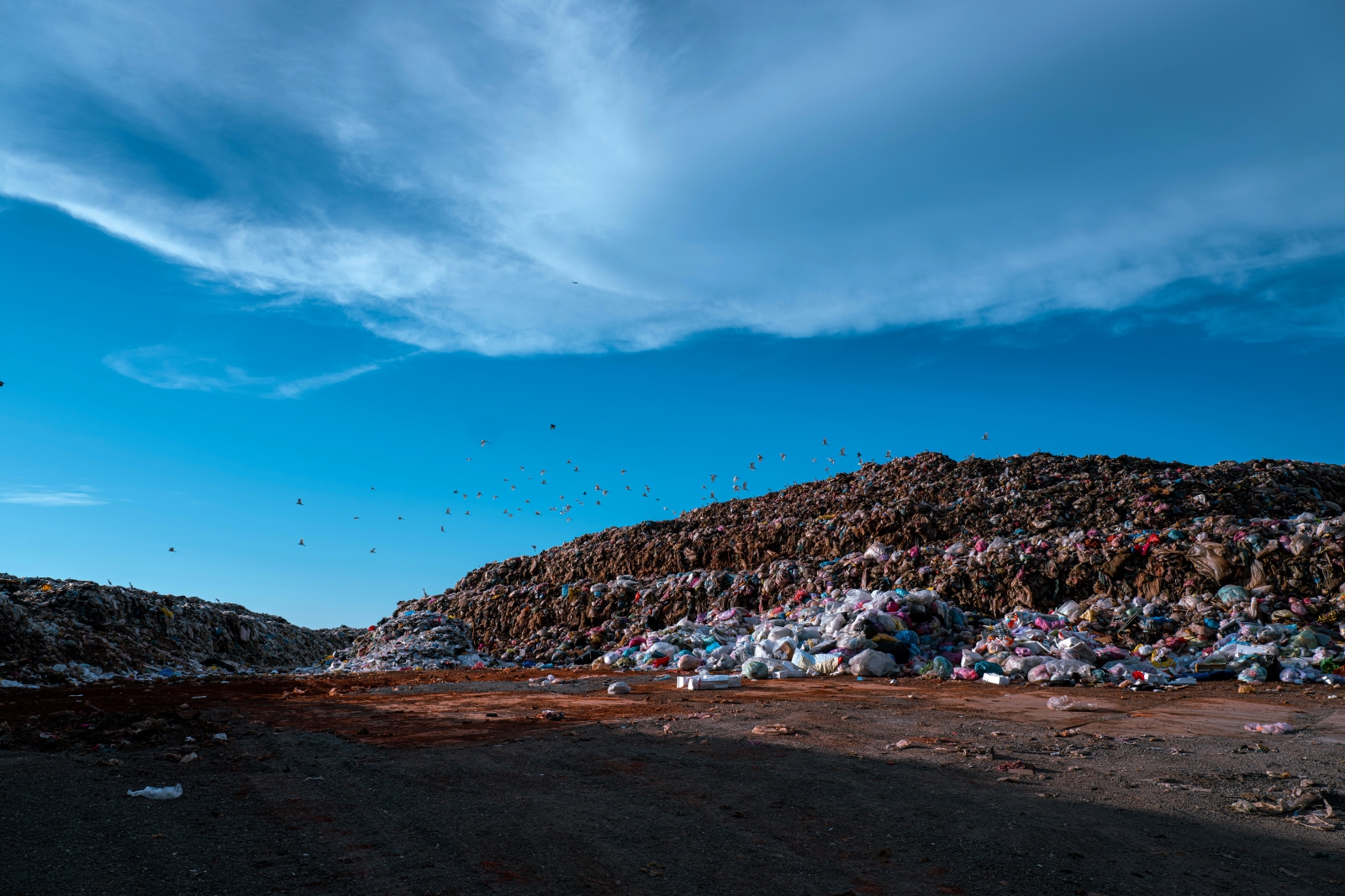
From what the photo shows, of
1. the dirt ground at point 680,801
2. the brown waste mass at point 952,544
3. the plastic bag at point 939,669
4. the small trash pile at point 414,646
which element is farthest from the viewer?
the small trash pile at point 414,646

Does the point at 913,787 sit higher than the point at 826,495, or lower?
lower

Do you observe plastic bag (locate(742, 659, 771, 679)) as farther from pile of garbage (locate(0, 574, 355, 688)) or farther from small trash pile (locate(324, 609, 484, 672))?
pile of garbage (locate(0, 574, 355, 688))

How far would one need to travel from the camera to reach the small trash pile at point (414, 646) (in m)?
18.1

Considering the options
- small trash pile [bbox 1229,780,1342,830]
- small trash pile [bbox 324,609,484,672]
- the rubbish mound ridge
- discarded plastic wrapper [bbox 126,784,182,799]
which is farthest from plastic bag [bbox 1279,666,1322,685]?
small trash pile [bbox 324,609,484,672]

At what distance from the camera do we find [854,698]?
860 centimetres

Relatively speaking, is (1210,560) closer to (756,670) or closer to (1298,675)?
(1298,675)

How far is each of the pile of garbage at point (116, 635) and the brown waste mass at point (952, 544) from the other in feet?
19.4

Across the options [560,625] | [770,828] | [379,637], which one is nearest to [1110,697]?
[770,828]

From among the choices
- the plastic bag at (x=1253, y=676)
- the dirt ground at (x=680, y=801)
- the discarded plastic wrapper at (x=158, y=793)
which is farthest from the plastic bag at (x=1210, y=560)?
the discarded plastic wrapper at (x=158, y=793)

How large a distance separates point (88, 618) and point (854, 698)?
16033 millimetres

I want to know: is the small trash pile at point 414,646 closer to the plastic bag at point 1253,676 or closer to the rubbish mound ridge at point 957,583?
the rubbish mound ridge at point 957,583

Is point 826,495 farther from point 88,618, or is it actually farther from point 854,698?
point 88,618

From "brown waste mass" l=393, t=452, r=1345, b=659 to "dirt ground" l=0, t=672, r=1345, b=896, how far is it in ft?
15.4

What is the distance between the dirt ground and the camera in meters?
3.34
